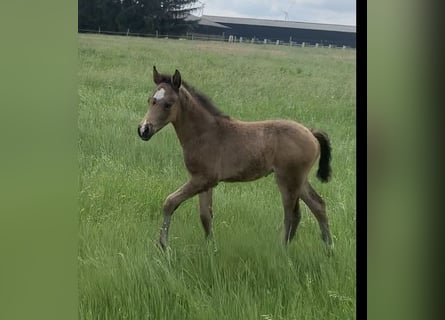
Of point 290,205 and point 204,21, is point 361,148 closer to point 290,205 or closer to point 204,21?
point 290,205

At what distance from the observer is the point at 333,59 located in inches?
78.4

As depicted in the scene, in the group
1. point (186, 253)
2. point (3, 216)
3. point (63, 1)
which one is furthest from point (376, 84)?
point (3, 216)

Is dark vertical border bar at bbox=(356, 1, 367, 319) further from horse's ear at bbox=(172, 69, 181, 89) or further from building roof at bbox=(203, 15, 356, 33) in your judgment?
horse's ear at bbox=(172, 69, 181, 89)

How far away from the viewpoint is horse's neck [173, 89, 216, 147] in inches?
70.9

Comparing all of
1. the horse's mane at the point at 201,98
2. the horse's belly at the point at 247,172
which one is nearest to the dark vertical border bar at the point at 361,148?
the horse's belly at the point at 247,172

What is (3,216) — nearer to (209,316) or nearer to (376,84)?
(209,316)

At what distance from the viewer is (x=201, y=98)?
1824 mm

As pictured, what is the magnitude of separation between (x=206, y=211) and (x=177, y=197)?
0.09 meters

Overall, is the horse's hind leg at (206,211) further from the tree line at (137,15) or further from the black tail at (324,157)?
the tree line at (137,15)

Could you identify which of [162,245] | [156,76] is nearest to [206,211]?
[162,245]

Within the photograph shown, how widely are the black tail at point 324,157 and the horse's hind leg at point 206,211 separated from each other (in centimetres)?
35

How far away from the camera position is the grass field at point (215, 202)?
66.4 inches

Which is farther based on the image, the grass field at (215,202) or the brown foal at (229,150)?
the brown foal at (229,150)

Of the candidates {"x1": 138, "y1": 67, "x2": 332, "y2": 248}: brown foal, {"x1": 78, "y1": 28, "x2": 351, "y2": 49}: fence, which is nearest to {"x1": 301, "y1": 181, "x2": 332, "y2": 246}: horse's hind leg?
{"x1": 138, "y1": 67, "x2": 332, "y2": 248}: brown foal
